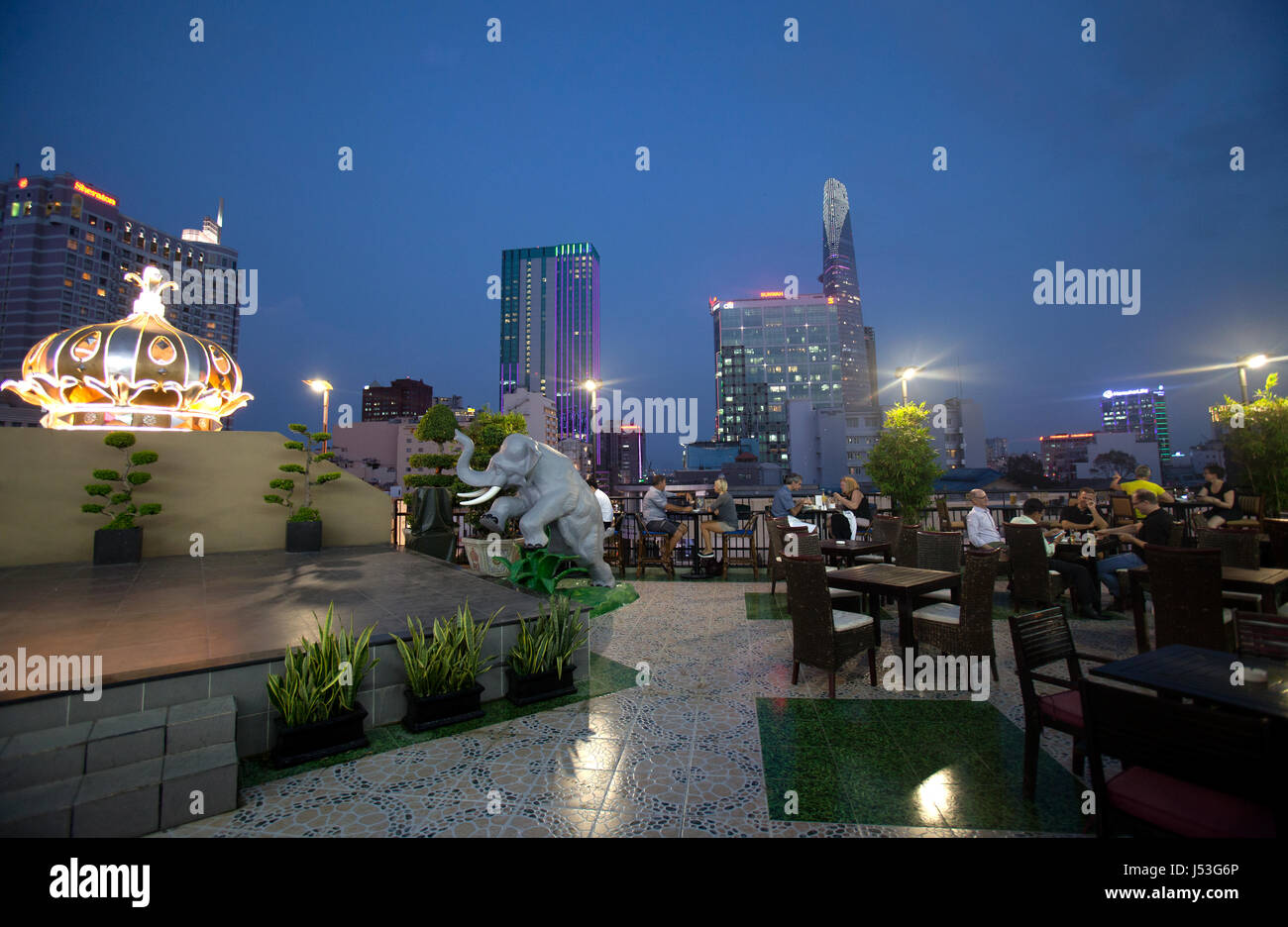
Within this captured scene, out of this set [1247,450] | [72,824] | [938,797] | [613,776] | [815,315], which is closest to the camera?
[72,824]

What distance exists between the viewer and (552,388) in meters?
74.8

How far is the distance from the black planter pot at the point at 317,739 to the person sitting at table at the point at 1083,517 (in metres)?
8.06

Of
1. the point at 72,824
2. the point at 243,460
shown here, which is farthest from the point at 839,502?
the point at 243,460

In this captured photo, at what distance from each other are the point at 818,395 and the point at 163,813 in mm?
74594

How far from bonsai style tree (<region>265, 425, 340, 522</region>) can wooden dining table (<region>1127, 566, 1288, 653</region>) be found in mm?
9972

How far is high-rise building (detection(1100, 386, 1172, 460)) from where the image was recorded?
224 ft

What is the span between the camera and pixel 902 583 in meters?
4.20

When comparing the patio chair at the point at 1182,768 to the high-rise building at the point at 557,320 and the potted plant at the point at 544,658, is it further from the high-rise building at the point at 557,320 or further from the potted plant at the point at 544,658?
the high-rise building at the point at 557,320

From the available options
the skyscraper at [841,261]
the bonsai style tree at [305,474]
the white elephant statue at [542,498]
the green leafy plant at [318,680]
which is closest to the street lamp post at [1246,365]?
the white elephant statue at [542,498]

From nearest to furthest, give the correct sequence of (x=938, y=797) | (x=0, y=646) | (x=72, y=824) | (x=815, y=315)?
1. (x=72, y=824)
2. (x=938, y=797)
3. (x=0, y=646)
4. (x=815, y=315)

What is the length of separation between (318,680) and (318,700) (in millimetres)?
104

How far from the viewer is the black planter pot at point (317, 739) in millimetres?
2902

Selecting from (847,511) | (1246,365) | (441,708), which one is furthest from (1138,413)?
(441,708)
